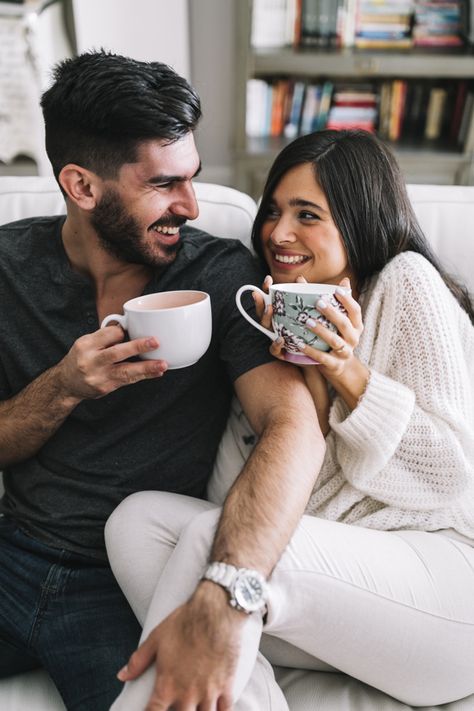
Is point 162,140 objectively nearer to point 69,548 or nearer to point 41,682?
point 69,548

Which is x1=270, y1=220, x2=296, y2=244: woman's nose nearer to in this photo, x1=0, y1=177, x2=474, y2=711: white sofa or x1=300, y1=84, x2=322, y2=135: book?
x1=0, y1=177, x2=474, y2=711: white sofa

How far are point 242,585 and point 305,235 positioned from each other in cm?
62

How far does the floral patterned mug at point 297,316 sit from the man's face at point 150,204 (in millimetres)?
265

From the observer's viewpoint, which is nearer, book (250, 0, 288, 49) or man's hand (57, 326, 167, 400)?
man's hand (57, 326, 167, 400)

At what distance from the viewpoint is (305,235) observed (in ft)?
3.52

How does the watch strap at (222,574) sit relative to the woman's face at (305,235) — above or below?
below

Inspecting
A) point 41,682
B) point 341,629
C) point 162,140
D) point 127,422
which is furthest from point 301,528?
point 162,140

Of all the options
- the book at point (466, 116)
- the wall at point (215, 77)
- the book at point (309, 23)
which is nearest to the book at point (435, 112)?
the book at point (466, 116)

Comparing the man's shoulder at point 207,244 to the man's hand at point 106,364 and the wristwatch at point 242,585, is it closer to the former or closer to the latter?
the man's hand at point 106,364

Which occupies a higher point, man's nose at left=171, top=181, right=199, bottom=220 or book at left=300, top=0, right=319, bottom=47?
book at left=300, top=0, right=319, bottom=47

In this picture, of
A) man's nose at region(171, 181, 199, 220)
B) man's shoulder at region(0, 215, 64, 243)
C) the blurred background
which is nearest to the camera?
man's nose at region(171, 181, 199, 220)

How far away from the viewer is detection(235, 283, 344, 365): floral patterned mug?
0.85m

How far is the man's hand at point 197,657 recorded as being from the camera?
69 cm

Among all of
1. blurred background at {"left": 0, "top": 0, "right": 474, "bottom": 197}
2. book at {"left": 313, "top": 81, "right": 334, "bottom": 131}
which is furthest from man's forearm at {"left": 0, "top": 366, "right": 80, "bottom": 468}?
book at {"left": 313, "top": 81, "right": 334, "bottom": 131}
